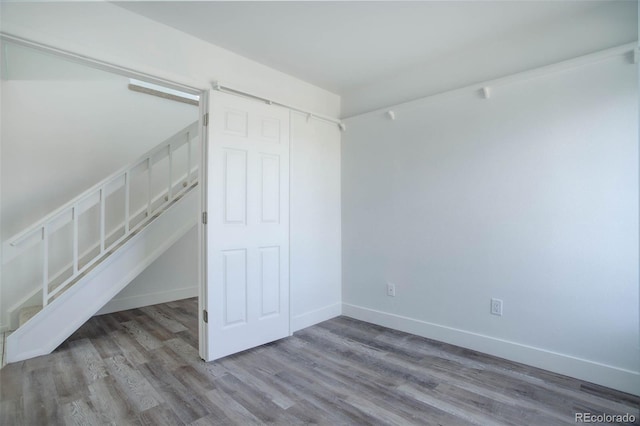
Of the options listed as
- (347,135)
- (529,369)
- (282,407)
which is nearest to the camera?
(282,407)

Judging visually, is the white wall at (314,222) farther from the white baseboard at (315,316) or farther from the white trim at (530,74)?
the white trim at (530,74)

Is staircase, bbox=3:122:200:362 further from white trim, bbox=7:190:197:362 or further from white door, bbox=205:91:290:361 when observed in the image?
white door, bbox=205:91:290:361

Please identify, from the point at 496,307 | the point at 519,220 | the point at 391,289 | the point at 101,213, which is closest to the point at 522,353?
the point at 496,307

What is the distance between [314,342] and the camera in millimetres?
2873

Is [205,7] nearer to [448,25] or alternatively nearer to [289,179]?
[289,179]

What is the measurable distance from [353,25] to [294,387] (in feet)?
8.40

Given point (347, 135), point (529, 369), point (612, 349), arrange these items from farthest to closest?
point (347, 135)
point (529, 369)
point (612, 349)

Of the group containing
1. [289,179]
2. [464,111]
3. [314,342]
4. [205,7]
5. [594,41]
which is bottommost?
[314,342]

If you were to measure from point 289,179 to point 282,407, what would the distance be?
189 cm

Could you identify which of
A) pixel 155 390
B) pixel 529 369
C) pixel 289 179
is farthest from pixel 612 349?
pixel 155 390

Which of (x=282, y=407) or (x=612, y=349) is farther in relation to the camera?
(x=612, y=349)

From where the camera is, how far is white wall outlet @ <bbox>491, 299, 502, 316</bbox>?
2.52 metres

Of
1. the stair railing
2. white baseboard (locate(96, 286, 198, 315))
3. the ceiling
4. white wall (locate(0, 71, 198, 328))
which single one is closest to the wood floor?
the stair railing

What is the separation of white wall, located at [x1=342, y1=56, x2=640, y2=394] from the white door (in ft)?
3.24
